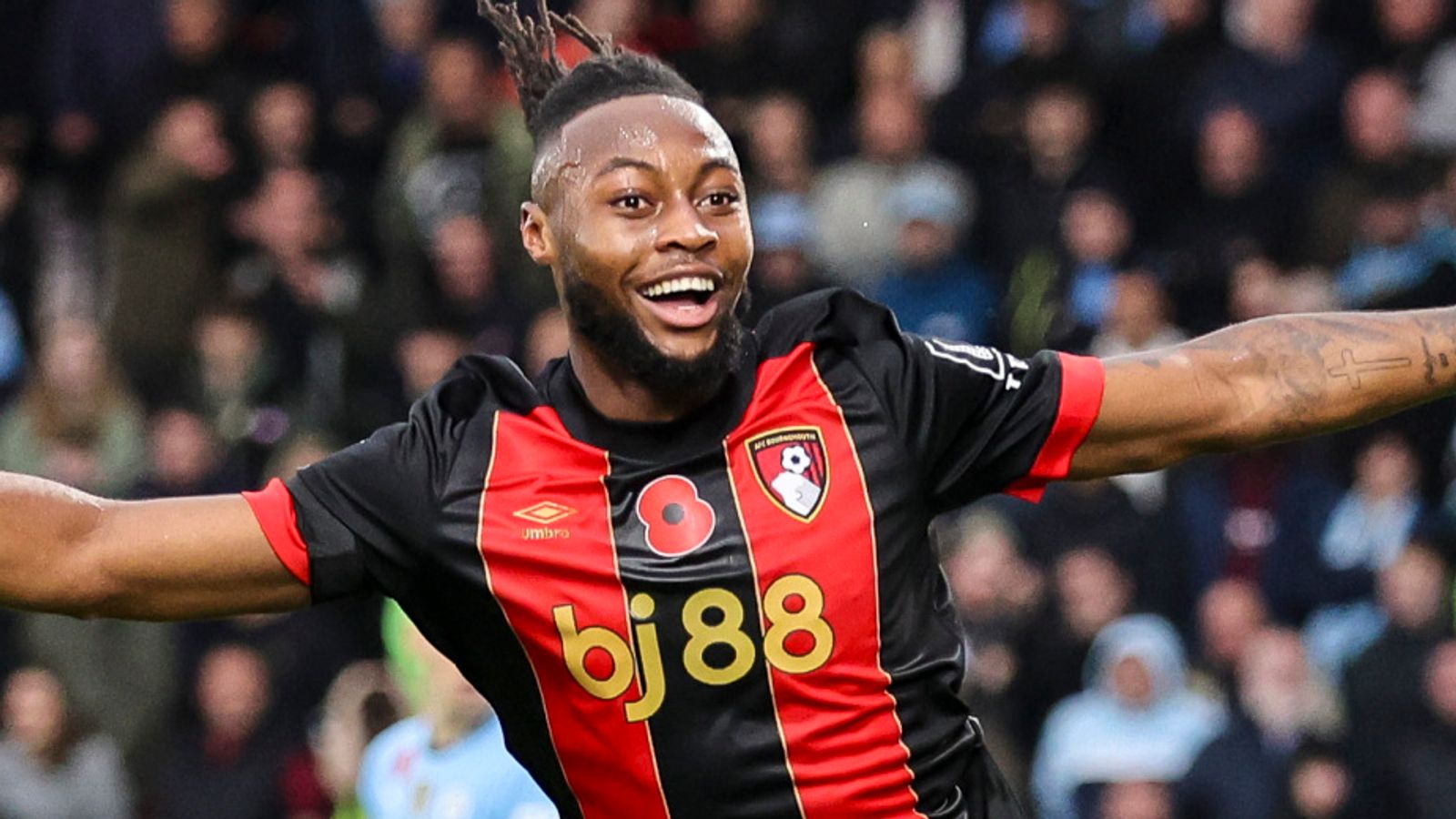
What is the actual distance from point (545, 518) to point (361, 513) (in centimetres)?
28

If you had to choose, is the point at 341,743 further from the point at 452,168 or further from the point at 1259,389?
the point at 1259,389

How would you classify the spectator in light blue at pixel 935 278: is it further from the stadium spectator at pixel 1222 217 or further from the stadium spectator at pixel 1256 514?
the stadium spectator at pixel 1256 514

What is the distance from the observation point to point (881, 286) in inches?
360

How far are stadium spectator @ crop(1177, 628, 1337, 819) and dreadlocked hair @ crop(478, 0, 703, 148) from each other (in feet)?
13.9

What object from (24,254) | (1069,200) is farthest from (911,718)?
(24,254)

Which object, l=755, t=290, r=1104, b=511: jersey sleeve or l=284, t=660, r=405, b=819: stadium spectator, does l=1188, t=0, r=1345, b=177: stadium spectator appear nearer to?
l=284, t=660, r=405, b=819: stadium spectator

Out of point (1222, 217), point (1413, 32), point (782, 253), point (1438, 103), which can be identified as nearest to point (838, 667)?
point (782, 253)

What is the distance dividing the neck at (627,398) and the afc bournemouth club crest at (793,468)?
0.13 m

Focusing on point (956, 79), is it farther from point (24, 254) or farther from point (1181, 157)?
point (24, 254)

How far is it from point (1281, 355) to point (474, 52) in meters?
6.51

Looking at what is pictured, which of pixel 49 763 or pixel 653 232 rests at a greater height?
pixel 653 232

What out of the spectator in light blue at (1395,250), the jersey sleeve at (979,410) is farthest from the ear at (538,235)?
the spectator in light blue at (1395,250)

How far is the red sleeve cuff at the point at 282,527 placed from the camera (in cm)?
365

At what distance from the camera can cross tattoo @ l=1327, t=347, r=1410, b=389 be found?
12.5ft
